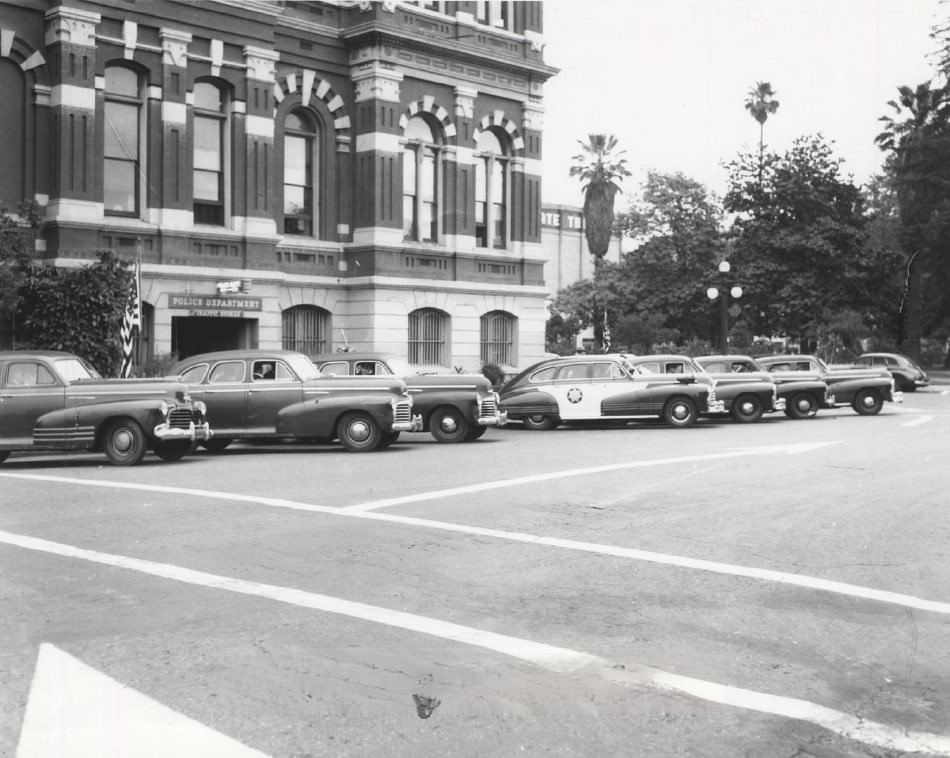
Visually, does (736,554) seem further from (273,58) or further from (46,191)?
(273,58)

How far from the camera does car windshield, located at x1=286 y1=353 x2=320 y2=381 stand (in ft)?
60.1

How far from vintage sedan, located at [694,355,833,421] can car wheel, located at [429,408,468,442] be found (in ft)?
26.1

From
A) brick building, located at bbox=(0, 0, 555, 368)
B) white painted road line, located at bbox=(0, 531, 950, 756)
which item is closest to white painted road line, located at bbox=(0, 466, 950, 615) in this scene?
white painted road line, located at bbox=(0, 531, 950, 756)

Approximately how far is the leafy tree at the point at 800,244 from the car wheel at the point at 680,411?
27.4m

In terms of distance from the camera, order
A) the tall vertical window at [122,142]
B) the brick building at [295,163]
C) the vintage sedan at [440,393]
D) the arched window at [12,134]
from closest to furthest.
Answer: the vintage sedan at [440,393], the arched window at [12,134], the brick building at [295,163], the tall vertical window at [122,142]

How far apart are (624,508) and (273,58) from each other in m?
20.6

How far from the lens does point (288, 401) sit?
18125mm

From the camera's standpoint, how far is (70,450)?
16.0m

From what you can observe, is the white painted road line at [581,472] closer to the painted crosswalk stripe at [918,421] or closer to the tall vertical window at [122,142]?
the painted crosswalk stripe at [918,421]

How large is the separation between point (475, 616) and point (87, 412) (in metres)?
10.4

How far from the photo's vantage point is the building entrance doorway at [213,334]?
28500mm

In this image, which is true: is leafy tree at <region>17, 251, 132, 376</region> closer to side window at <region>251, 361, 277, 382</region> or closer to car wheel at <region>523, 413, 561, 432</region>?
side window at <region>251, 361, 277, 382</region>

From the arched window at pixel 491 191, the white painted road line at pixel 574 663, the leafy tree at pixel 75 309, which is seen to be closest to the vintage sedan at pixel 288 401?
the leafy tree at pixel 75 309

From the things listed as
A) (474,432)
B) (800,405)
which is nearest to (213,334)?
(474,432)
